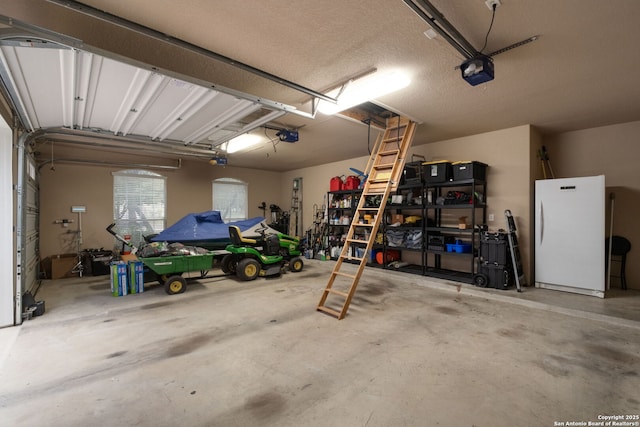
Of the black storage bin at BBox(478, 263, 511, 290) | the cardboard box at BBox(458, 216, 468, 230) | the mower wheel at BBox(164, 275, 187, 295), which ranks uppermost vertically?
the cardboard box at BBox(458, 216, 468, 230)

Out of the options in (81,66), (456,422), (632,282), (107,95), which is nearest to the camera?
(456,422)

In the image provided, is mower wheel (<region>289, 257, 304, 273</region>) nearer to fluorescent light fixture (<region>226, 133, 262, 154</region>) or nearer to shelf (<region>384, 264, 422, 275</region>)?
shelf (<region>384, 264, 422, 275</region>)

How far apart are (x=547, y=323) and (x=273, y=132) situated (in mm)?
5058

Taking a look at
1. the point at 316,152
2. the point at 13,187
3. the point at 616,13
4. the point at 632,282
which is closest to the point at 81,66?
the point at 13,187

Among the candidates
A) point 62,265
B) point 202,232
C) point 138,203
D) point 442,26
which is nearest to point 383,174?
point 442,26

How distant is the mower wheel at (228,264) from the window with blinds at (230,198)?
2.76 meters

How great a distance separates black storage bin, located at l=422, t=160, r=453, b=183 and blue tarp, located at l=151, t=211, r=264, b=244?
422 cm

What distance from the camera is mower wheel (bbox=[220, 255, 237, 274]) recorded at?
19.8 feet

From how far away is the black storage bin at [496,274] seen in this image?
179 inches

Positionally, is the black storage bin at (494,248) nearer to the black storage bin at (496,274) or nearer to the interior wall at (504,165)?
the black storage bin at (496,274)

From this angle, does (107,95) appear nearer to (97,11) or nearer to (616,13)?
(97,11)

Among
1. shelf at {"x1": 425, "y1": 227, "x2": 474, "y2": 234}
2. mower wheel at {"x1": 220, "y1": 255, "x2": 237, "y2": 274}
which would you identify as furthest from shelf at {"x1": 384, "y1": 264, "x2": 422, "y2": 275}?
mower wheel at {"x1": 220, "y1": 255, "x2": 237, "y2": 274}

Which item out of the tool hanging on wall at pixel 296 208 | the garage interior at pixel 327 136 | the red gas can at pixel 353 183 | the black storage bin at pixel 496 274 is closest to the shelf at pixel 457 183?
the garage interior at pixel 327 136

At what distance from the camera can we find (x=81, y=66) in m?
2.41
